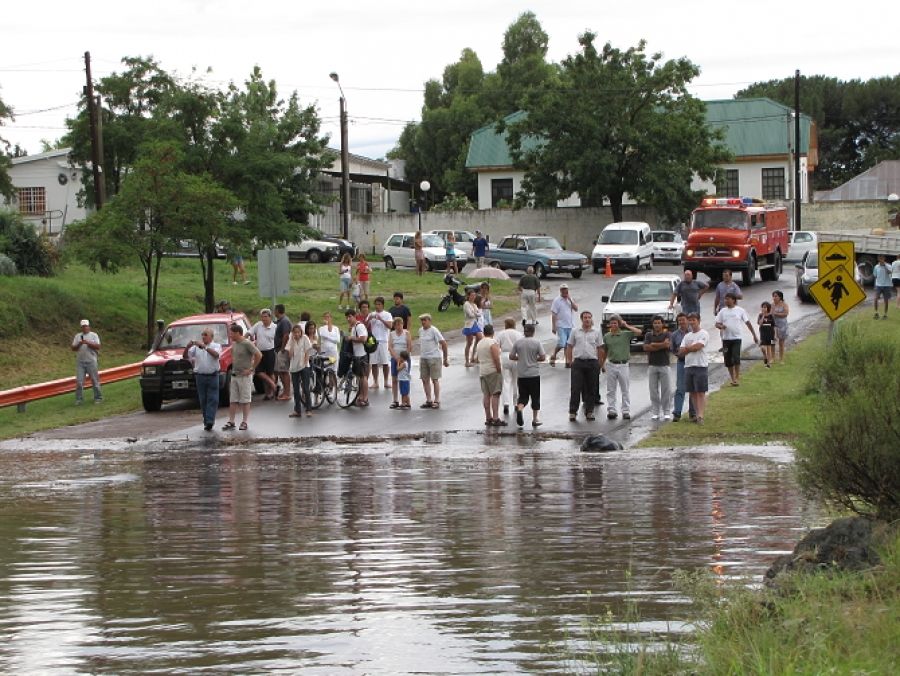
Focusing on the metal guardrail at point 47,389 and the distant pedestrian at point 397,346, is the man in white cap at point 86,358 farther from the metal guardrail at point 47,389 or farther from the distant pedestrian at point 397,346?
the distant pedestrian at point 397,346

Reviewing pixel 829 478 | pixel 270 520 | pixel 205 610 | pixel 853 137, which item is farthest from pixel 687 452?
pixel 853 137

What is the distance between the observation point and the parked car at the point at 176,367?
2575 centimetres

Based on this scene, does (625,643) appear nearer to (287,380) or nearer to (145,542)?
(145,542)

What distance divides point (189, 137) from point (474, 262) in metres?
18.5

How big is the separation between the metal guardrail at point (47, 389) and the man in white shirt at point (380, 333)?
5581mm

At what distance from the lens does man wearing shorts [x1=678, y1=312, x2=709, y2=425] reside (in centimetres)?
2163

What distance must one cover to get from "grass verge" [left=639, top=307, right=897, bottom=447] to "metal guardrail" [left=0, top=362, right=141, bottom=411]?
464 inches

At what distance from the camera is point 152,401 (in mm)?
26000

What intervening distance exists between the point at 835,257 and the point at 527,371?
5.12m

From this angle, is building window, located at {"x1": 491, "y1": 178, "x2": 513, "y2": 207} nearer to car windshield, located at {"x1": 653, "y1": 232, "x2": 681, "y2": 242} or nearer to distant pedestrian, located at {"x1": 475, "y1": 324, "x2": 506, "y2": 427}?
car windshield, located at {"x1": 653, "y1": 232, "x2": 681, "y2": 242}

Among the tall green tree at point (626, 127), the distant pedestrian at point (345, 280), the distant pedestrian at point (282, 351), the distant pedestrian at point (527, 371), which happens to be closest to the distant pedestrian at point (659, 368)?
the distant pedestrian at point (527, 371)

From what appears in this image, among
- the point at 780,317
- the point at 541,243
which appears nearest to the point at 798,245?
the point at 541,243

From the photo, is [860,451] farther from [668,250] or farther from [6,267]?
[668,250]

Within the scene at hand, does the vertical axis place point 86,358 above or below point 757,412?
above
